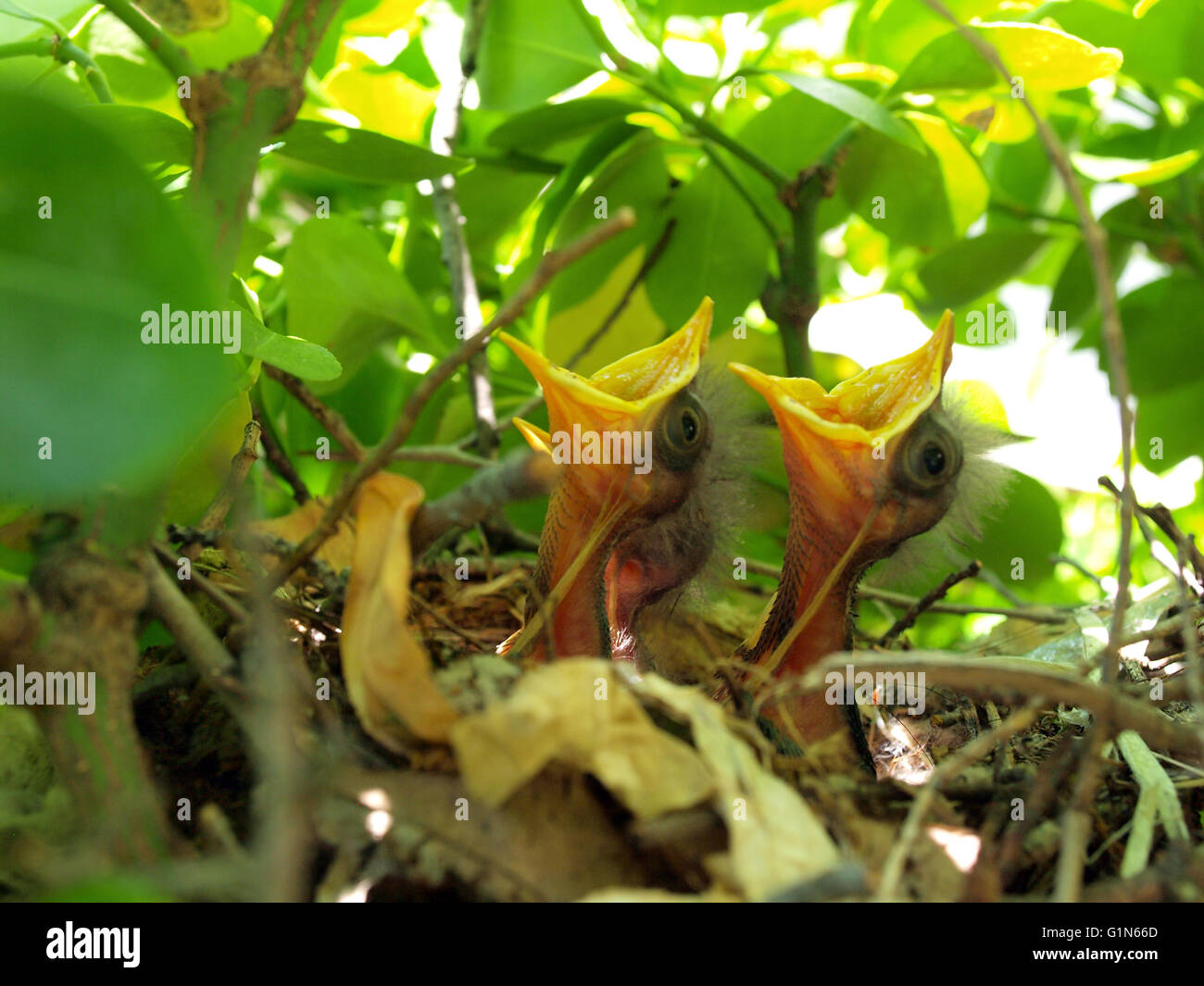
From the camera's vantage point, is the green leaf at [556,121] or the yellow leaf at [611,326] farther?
the yellow leaf at [611,326]

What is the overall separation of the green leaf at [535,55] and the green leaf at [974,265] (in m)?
0.46

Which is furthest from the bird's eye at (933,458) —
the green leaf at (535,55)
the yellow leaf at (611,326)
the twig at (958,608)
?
the green leaf at (535,55)

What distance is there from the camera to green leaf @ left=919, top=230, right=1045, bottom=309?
3.64 feet

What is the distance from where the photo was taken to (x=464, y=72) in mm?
949

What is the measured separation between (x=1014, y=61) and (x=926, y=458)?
1.05 feet

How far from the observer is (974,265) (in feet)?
3.67

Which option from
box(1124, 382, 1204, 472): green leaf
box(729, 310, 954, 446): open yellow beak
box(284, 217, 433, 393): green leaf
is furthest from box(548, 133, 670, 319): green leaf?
box(1124, 382, 1204, 472): green leaf

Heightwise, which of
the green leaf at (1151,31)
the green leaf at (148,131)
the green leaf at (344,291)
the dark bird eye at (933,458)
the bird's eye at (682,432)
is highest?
the green leaf at (1151,31)

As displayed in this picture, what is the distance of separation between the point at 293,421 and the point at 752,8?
583 mm

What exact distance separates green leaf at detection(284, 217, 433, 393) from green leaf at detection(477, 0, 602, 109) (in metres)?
0.19

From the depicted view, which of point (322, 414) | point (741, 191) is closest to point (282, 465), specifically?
point (322, 414)

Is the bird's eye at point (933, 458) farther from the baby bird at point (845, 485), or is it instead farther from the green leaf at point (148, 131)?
the green leaf at point (148, 131)

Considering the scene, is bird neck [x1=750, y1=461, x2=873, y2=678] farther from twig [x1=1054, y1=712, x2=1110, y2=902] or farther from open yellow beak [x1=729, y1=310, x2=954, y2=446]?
twig [x1=1054, y1=712, x2=1110, y2=902]

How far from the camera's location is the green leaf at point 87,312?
1.18 feet
